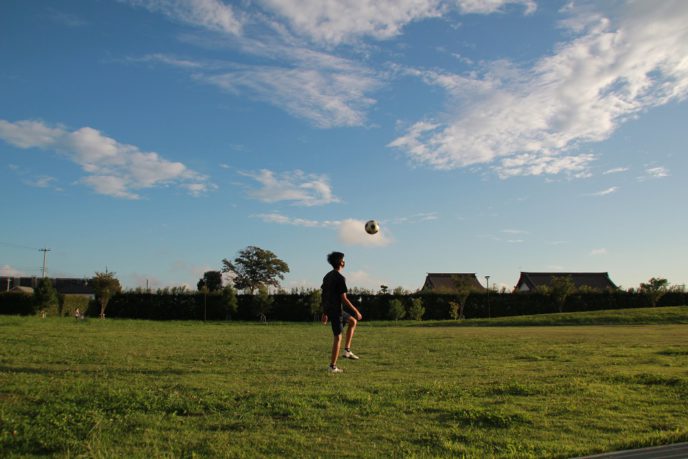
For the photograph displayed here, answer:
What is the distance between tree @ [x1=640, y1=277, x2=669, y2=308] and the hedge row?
0.82 meters

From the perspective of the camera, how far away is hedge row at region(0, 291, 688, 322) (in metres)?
45.0

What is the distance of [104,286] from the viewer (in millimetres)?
42531

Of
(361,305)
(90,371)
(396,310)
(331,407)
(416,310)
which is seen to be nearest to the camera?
(331,407)

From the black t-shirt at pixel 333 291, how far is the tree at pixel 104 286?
126 ft

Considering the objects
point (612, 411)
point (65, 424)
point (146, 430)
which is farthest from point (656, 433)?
point (65, 424)

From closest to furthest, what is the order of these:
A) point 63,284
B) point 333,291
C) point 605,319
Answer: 1. point 333,291
2. point 605,319
3. point 63,284

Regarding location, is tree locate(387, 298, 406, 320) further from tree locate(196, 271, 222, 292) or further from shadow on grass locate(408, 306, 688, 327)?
tree locate(196, 271, 222, 292)

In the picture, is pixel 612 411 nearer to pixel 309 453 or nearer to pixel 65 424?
pixel 309 453

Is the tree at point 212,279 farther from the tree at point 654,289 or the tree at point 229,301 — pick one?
the tree at point 654,289

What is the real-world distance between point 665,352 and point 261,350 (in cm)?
904

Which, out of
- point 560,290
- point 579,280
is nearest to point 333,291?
point 560,290

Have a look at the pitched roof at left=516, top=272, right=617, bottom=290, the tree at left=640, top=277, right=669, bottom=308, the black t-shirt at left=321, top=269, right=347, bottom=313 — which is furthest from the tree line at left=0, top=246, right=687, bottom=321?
the black t-shirt at left=321, top=269, right=347, bottom=313

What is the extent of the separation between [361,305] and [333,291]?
119ft

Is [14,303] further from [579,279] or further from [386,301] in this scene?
[579,279]
